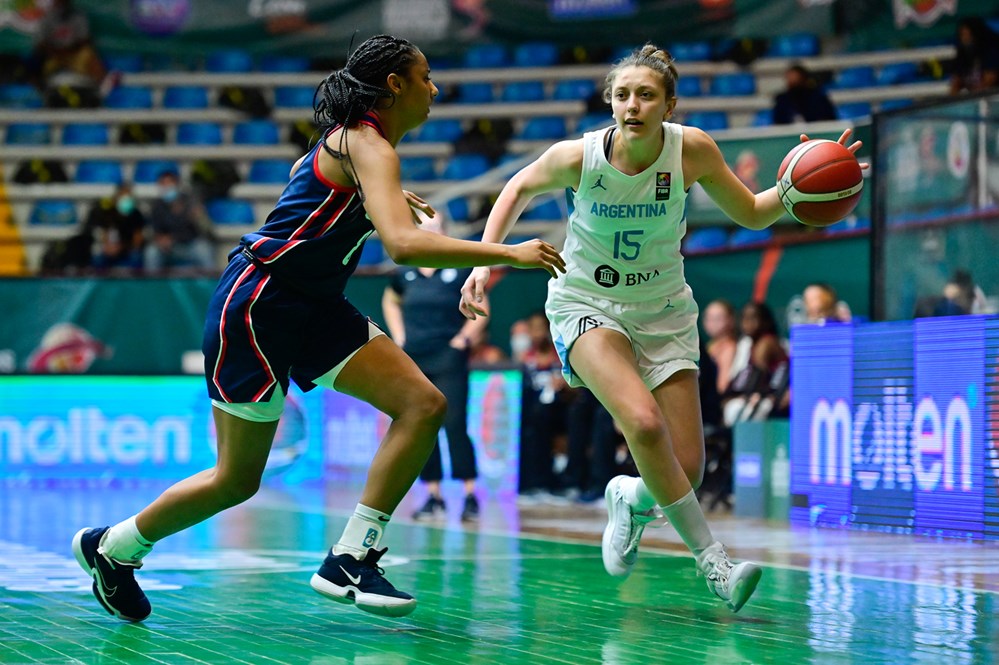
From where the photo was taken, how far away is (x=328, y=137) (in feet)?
15.3

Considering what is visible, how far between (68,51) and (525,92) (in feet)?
21.0

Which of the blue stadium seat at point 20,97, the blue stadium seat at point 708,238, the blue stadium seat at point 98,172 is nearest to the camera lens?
the blue stadium seat at point 708,238

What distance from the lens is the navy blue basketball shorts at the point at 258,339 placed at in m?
4.55

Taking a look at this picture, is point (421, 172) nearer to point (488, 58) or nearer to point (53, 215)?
point (488, 58)

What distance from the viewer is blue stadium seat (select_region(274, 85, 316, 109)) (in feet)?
67.5

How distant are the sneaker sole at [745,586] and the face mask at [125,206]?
44.6 feet

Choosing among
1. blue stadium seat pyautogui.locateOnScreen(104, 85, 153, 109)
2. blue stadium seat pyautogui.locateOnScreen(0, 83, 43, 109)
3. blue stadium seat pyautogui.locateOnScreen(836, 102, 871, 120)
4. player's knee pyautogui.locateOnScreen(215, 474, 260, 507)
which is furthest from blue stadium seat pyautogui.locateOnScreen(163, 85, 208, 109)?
player's knee pyautogui.locateOnScreen(215, 474, 260, 507)

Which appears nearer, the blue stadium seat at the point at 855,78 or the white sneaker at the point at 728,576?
the white sneaker at the point at 728,576

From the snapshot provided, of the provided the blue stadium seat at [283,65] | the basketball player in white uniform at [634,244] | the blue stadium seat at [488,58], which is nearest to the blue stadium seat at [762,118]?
the blue stadium seat at [488,58]

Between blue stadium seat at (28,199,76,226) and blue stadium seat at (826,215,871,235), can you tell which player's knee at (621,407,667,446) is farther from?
blue stadium seat at (28,199,76,226)

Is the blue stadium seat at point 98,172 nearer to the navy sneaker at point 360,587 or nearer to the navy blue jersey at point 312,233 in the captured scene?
the navy blue jersey at point 312,233

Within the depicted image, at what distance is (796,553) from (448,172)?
12.0 m

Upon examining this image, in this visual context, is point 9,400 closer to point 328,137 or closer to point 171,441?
point 171,441

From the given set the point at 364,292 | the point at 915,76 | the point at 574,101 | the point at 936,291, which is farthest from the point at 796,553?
the point at 574,101
